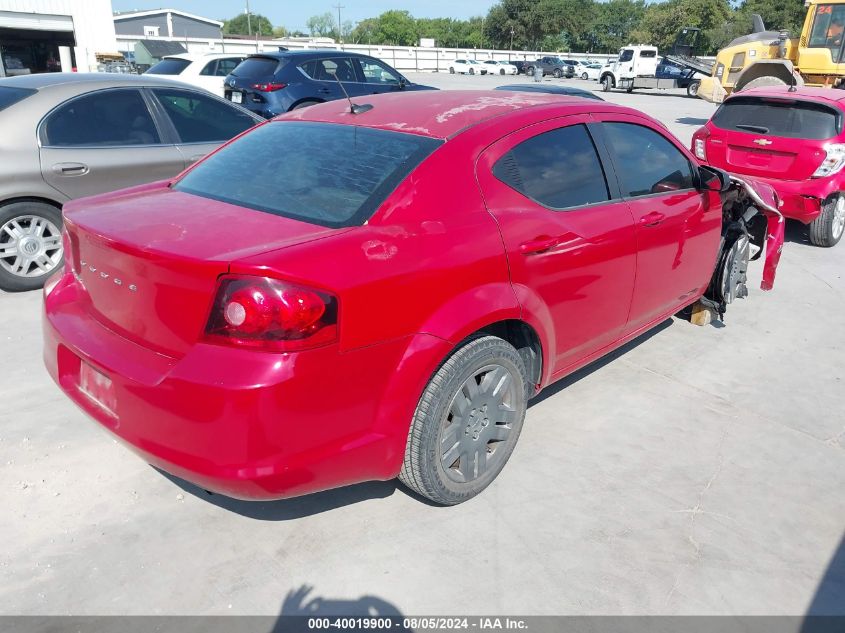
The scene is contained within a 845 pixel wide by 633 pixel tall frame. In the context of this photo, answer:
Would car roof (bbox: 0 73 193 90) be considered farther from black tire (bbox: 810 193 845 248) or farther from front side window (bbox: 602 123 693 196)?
black tire (bbox: 810 193 845 248)

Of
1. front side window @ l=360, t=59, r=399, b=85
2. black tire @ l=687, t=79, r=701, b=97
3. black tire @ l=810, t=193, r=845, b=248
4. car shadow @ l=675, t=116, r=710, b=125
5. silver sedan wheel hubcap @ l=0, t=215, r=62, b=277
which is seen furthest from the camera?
black tire @ l=687, t=79, r=701, b=97

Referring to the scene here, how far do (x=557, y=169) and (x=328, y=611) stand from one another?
7.30 feet

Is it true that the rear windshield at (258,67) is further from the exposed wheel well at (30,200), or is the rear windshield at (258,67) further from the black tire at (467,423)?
the black tire at (467,423)

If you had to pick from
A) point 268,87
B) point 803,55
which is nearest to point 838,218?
point 268,87

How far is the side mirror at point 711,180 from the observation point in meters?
4.30

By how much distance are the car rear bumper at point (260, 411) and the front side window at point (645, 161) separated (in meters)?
1.81

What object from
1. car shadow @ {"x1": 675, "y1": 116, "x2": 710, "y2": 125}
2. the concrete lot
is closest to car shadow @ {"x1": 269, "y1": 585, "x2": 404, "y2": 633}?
the concrete lot

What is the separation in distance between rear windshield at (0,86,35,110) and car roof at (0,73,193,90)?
2.1 inches

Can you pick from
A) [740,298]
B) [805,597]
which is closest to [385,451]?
[805,597]

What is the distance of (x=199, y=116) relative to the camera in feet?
20.1

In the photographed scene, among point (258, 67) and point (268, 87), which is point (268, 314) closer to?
point (268, 87)

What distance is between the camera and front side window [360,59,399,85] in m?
13.0

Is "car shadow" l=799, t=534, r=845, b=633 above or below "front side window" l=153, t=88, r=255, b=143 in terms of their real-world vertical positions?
below

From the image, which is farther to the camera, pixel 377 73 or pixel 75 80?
pixel 377 73
